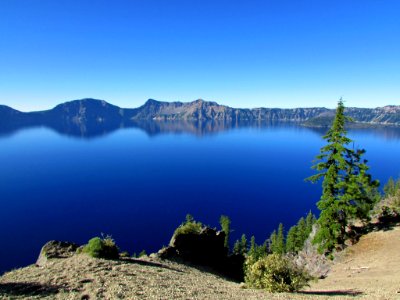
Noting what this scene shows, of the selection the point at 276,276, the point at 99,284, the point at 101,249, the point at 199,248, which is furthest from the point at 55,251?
the point at 276,276

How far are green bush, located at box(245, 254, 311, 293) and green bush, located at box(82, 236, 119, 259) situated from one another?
1464cm

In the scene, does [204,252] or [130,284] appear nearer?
[130,284]

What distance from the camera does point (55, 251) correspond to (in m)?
30.1

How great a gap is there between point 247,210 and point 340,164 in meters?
120

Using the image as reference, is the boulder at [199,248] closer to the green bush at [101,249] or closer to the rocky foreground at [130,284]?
the green bush at [101,249]

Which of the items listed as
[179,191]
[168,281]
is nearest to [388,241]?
[168,281]

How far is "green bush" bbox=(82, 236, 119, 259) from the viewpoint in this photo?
27812 mm

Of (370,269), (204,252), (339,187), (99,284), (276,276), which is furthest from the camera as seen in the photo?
(204,252)

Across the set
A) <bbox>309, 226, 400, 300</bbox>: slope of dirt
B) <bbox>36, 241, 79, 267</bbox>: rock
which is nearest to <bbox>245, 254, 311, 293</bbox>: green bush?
<bbox>309, 226, 400, 300</bbox>: slope of dirt

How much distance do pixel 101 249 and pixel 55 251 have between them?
6.17 metres

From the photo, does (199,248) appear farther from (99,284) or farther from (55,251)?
(99,284)

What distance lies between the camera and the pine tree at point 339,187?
118ft

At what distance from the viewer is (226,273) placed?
139 feet

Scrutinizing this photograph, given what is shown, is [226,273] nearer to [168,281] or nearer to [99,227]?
[168,281]
